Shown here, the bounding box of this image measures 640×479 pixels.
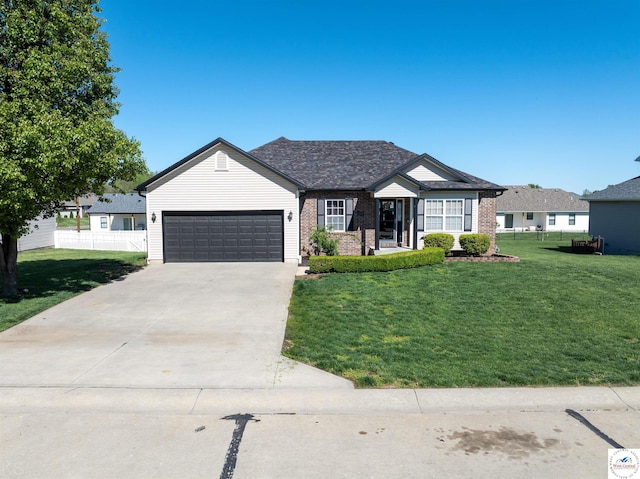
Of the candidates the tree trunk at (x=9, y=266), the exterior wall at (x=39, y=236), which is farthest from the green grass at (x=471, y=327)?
the exterior wall at (x=39, y=236)

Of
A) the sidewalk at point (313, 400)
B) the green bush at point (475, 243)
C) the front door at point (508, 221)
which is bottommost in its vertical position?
the sidewalk at point (313, 400)

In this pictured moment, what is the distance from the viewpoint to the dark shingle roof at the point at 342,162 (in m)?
21.4

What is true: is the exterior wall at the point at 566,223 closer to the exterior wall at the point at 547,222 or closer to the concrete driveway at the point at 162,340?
the exterior wall at the point at 547,222

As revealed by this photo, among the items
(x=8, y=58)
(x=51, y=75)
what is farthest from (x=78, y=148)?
(x=8, y=58)

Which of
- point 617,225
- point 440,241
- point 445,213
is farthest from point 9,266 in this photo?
point 617,225

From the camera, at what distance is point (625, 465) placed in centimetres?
491

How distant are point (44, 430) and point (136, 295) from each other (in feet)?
27.9

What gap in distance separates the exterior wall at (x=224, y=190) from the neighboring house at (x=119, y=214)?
24060 millimetres

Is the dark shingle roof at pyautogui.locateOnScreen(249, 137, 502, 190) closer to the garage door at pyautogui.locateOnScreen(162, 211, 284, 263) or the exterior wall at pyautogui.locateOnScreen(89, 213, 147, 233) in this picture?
the garage door at pyautogui.locateOnScreen(162, 211, 284, 263)

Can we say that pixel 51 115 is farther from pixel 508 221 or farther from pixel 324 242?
pixel 508 221

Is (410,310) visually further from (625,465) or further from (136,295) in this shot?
(136,295)

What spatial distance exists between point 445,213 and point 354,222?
434 cm

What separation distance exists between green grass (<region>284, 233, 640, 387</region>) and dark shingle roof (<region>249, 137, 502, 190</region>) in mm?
6464

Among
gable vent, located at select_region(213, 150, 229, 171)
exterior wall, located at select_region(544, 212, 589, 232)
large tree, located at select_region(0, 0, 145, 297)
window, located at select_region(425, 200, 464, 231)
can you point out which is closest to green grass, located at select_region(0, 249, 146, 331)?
large tree, located at select_region(0, 0, 145, 297)
